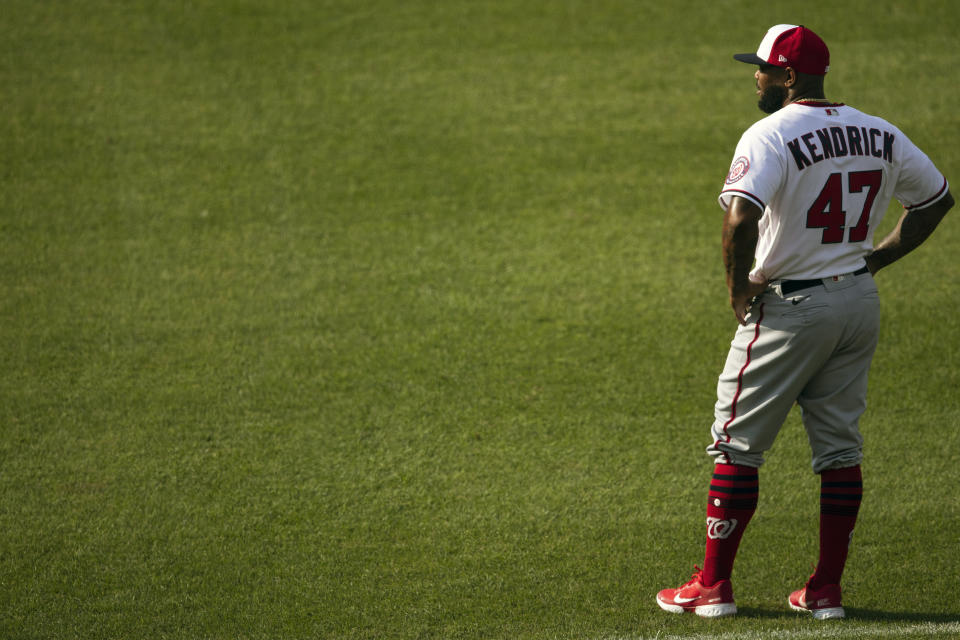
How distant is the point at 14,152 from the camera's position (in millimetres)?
6562

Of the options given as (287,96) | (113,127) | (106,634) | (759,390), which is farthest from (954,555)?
(113,127)

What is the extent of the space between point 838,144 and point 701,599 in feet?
5.39

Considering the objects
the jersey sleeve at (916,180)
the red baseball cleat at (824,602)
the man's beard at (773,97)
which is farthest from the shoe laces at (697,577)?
the man's beard at (773,97)

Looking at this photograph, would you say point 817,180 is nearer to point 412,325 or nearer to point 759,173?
point 759,173

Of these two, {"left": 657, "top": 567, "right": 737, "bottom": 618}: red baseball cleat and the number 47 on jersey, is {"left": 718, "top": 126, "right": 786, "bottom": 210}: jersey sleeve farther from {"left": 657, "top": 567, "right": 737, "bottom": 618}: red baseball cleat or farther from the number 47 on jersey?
{"left": 657, "top": 567, "right": 737, "bottom": 618}: red baseball cleat

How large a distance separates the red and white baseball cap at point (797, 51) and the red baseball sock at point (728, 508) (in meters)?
1.37

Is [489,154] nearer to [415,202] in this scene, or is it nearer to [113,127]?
[415,202]

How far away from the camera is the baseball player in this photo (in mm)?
2875

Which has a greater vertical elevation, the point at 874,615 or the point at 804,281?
the point at 804,281

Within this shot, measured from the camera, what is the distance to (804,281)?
9.72 ft

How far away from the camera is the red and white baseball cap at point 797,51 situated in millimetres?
2920

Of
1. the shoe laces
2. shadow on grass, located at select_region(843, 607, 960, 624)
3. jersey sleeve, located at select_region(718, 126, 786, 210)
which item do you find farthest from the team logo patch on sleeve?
shadow on grass, located at select_region(843, 607, 960, 624)

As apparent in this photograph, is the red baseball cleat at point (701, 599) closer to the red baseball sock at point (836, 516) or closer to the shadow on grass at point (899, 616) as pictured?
the red baseball sock at point (836, 516)

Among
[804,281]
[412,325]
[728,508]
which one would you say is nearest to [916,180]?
[804,281]
